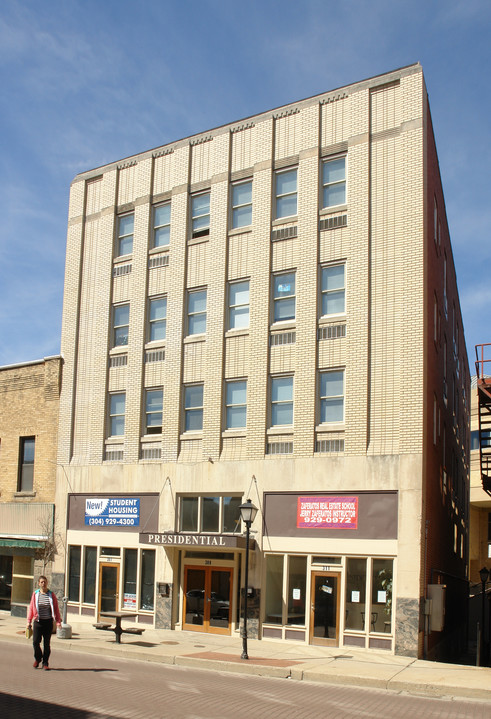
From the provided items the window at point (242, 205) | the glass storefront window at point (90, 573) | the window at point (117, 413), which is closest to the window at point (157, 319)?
the window at point (117, 413)

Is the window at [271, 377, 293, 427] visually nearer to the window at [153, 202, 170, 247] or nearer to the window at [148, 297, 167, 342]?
the window at [148, 297, 167, 342]

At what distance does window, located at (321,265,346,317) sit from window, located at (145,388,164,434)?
6963 millimetres

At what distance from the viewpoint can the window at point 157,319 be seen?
91.1ft

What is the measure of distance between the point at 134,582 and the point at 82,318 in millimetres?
10450

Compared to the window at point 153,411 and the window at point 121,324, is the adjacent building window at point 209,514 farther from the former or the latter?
the window at point 121,324

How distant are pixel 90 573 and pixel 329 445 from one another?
1048 centimetres

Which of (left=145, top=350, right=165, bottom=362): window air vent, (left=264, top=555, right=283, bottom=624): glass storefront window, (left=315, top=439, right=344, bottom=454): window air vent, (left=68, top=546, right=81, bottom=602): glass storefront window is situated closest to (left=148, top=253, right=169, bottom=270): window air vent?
(left=145, top=350, right=165, bottom=362): window air vent

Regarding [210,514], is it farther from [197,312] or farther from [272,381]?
[197,312]

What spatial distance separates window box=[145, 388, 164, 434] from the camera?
27.0 metres

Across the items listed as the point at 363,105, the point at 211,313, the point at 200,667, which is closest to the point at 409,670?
the point at 200,667

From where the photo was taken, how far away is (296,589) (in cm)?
2259

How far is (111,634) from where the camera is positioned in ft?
76.7

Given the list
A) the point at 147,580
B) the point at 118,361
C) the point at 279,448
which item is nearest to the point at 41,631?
the point at 279,448

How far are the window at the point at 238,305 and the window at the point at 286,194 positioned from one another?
8.87 ft
